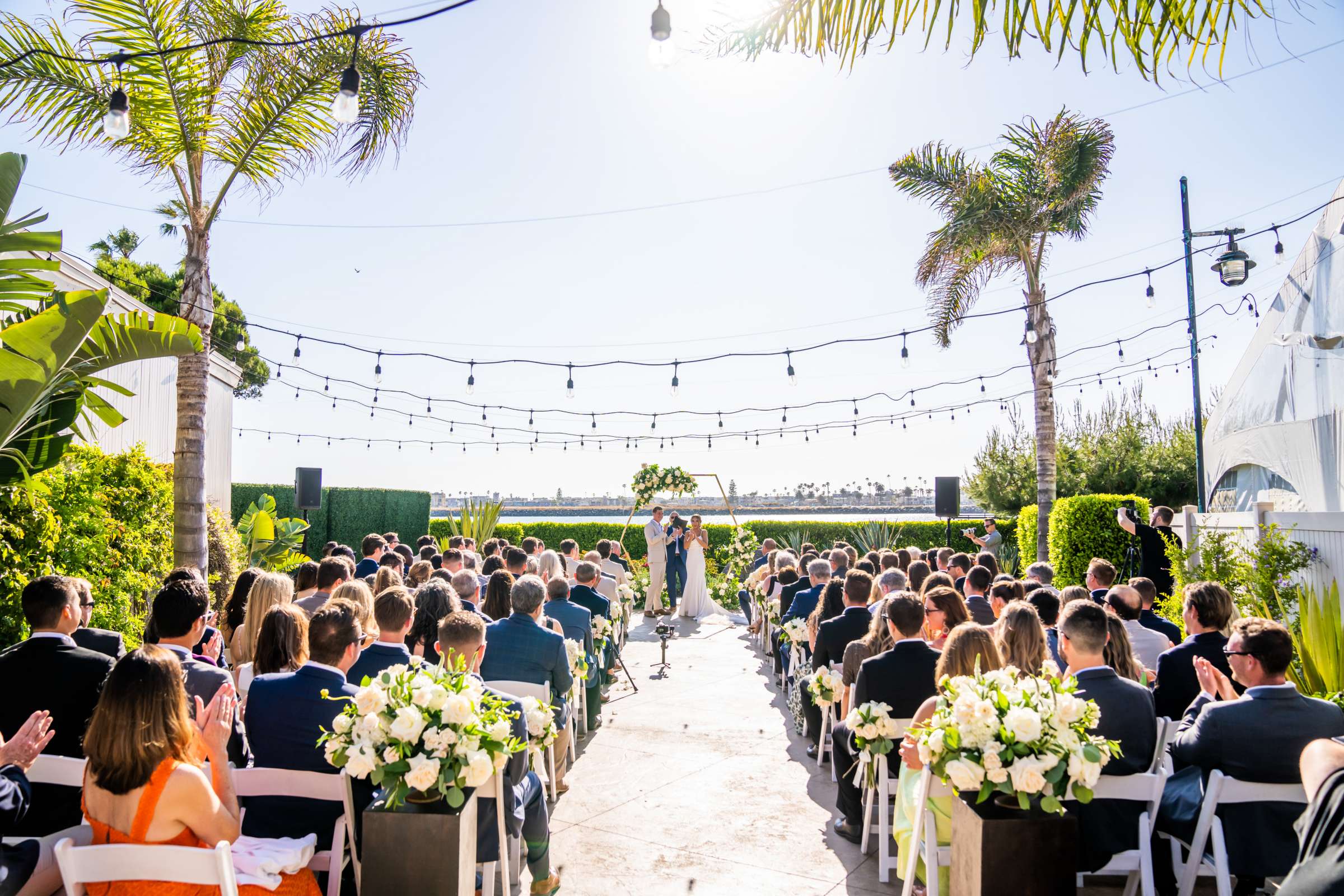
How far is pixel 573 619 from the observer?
675 centimetres

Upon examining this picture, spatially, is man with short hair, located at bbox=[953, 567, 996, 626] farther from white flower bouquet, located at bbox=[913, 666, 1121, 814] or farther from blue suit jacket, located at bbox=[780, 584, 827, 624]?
white flower bouquet, located at bbox=[913, 666, 1121, 814]

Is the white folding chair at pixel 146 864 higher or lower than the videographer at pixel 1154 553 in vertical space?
lower

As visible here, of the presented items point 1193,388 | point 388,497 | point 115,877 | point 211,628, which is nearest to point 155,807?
point 115,877

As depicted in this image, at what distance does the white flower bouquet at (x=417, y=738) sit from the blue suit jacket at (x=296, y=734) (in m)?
0.43

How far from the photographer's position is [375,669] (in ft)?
13.6

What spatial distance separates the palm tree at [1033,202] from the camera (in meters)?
12.3

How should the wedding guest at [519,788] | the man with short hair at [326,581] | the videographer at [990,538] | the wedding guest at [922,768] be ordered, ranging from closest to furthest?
the wedding guest at [922,768] < the wedding guest at [519,788] < the man with short hair at [326,581] < the videographer at [990,538]

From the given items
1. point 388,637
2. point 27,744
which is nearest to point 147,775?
point 27,744

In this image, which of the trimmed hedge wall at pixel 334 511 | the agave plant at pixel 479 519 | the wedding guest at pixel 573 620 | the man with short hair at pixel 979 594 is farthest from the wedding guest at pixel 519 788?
the trimmed hedge wall at pixel 334 511

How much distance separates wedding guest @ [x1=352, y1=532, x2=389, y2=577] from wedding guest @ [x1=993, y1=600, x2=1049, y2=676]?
6234 mm

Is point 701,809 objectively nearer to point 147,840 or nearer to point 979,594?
point 979,594

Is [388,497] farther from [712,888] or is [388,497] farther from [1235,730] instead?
[1235,730]

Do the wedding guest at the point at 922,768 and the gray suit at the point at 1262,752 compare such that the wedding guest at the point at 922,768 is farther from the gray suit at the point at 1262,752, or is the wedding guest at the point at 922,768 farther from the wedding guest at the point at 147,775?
the wedding guest at the point at 147,775

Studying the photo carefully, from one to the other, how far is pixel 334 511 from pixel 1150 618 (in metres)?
20.6
